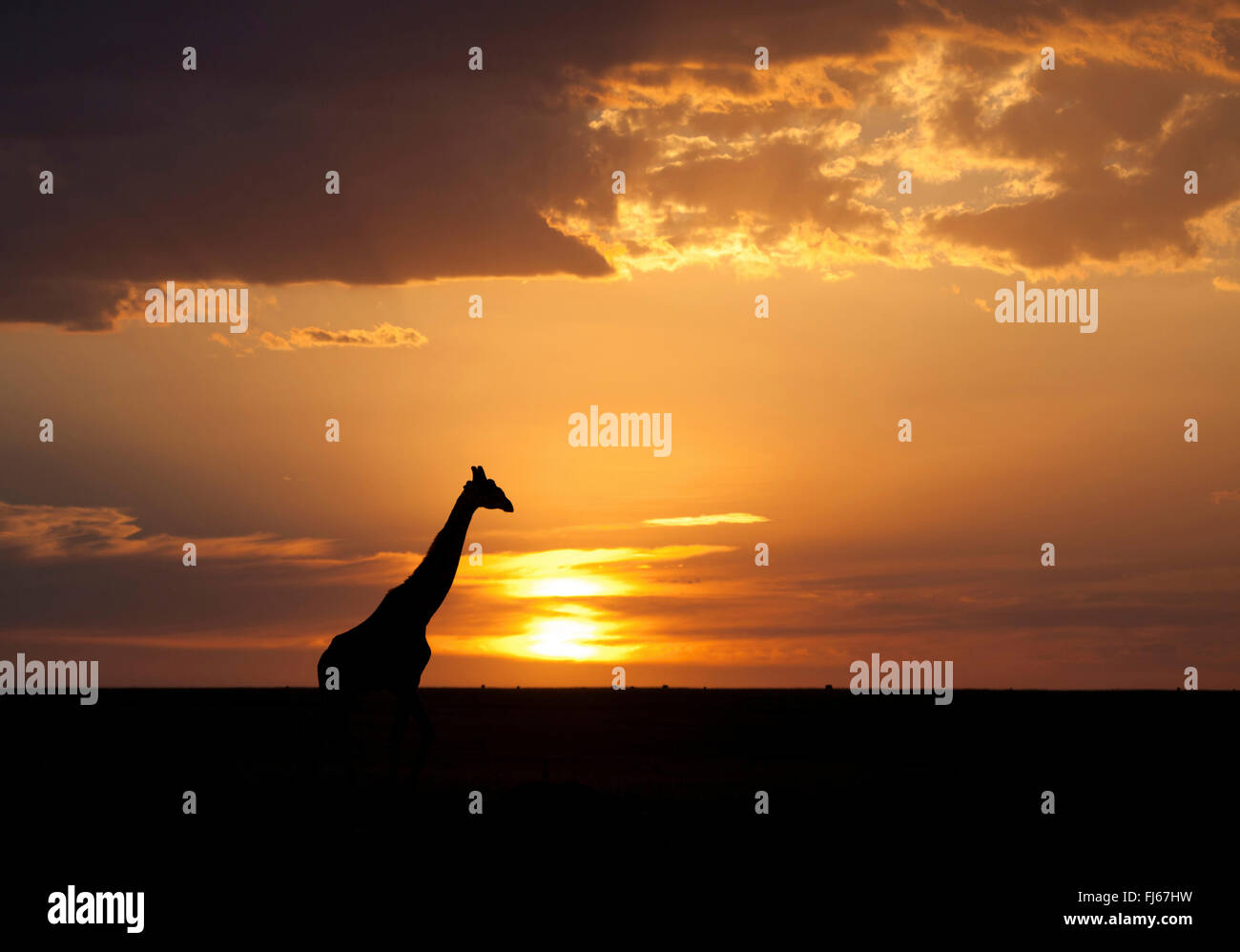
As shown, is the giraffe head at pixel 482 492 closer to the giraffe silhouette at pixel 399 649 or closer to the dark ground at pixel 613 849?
the giraffe silhouette at pixel 399 649

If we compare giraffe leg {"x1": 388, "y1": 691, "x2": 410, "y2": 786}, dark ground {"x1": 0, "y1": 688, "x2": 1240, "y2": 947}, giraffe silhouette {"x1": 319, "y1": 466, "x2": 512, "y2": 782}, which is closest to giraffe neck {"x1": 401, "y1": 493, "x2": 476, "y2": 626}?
giraffe silhouette {"x1": 319, "y1": 466, "x2": 512, "y2": 782}

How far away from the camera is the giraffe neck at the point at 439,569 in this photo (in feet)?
61.8

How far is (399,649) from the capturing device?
60.6 ft

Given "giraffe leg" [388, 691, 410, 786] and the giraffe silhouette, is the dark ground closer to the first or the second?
"giraffe leg" [388, 691, 410, 786]

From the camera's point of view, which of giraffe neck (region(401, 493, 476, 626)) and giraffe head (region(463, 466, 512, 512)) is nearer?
giraffe neck (region(401, 493, 476, 626))

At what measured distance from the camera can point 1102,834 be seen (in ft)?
66.4

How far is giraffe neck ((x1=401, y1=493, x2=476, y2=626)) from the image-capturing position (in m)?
18.8

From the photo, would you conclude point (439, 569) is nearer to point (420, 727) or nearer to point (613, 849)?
point (420, 727)

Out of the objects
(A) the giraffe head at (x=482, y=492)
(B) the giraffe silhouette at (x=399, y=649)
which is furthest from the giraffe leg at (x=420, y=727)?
(A) the giraffe head at (x=482, y=492)

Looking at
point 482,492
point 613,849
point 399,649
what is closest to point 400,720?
point 399,649

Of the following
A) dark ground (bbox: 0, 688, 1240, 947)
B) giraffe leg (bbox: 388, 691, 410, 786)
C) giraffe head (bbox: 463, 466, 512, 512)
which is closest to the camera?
dark ground (bbox: 0, 688, 1240, 947)

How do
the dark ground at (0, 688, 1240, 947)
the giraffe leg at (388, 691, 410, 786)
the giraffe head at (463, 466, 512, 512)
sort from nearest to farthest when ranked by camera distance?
the dark ground at (0, 688, 1240, 947) → the giraffe leg at (388, 691, 410, 786) → the giraffe head at (463, 466, 512, 512)
